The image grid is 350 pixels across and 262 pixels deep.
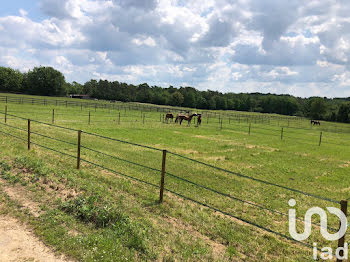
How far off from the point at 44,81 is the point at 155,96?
46.7m

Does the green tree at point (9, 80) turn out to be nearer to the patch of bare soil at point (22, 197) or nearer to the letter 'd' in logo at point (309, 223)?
the patch of bare soil at point (22, 197)

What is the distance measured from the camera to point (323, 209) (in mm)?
7133

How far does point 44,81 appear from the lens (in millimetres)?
93438

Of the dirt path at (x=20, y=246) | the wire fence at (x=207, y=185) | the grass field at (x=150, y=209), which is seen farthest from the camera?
the wire fence at (x=207, y=185)

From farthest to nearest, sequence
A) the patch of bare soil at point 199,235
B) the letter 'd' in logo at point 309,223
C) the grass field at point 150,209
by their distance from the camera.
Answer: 1. the letter 'd' in logo at point 309,223
2. the patch of bare soil at point 199,235
3. the grass field at point 150,209

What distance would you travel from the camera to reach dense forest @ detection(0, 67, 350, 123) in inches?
3524

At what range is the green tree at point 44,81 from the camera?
9294cm

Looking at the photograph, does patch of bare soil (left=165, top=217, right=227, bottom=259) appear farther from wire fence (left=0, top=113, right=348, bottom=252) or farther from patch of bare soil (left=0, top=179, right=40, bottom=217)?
patch of bare soil (left=0, top=179, right=40, bottom=217)

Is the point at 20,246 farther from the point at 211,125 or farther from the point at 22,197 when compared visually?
the point at 211,125

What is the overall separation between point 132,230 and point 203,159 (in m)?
8.08

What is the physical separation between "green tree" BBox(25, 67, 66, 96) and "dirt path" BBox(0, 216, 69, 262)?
10053 centimetres

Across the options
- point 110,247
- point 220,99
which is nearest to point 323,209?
point 110,247

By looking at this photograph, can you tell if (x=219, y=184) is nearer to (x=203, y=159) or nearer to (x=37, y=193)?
(x=203, y=159)

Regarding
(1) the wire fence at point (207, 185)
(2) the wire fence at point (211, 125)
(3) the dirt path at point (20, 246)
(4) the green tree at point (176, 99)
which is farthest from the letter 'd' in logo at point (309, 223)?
(4) the green tree at point (176, 99)
